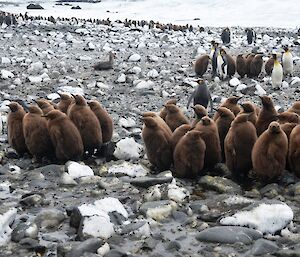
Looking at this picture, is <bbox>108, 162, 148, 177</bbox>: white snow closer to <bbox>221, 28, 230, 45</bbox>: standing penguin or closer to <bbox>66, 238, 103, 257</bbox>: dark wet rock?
<bbox>66, 238, 103, 257</bbox>: dark wet rock

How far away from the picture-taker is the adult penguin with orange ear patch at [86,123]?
15.9 ft

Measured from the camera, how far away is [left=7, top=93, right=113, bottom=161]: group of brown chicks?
15.2 feet

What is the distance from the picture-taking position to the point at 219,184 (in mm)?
4082

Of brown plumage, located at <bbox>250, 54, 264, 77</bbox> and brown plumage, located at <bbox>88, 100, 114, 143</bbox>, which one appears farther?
brown plumage, located at <bbox>250, 54, 264, 77</bbox>

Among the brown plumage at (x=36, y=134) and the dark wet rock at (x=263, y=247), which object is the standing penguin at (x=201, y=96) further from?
the dark wet rock at (x=263, y=247)

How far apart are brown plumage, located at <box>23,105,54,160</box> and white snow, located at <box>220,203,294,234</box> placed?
6.74 ft

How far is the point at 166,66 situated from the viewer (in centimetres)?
1209

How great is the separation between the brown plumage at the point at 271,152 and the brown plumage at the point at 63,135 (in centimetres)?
164

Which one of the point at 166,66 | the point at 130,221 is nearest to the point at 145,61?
the point at 166,66

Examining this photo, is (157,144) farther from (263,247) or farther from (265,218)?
(263,247)

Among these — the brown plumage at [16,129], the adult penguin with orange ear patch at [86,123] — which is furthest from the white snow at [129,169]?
the brown plumage at [16,129]

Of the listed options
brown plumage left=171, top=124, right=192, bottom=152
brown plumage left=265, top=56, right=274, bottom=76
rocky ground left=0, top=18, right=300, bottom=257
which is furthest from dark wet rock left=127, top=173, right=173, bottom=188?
brown plumage left=265, top=56, right=274, bottom=76

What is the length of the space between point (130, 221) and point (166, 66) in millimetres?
9002

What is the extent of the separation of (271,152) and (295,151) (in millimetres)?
235
